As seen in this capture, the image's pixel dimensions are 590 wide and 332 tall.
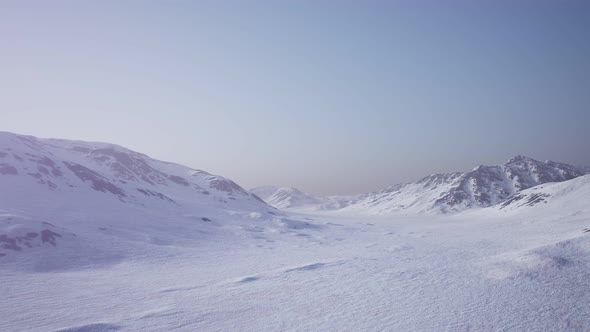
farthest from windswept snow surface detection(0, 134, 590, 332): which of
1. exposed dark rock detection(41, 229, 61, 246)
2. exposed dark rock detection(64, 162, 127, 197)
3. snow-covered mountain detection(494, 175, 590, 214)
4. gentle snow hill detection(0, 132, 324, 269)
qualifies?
snow-covered mountain detection(494, 175, 590, 214)

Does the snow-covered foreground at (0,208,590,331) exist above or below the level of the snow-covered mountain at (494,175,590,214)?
below

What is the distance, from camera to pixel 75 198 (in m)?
72.7

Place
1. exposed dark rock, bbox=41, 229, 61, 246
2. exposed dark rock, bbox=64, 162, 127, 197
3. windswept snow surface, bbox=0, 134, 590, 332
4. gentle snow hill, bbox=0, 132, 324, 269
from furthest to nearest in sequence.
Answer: exposed dark rock, bbox=64, 162, 127, 197 < exposed dark rock, bbox=41, 229, 61, 246 < gentle snow hill, bbox=0, 132, 324, 269 < windswept snow surface, bbox=0, 134, 590, 332

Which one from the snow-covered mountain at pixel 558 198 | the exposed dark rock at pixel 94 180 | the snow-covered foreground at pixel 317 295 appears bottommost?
the snow-covered foreground at pixel 317 295

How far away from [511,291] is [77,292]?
33755 millimetres

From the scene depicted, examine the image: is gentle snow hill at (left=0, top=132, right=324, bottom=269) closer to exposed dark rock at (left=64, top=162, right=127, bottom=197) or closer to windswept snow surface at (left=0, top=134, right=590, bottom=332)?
exposed dark rock at (left=64, top=162, right=127, bottom=197)

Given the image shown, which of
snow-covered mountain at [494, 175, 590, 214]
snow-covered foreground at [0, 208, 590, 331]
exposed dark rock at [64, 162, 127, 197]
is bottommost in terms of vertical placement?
snow-covered foreground at [0, 208, 590, 331]

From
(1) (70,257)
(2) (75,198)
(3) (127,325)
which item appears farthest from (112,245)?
(2) (75,198)

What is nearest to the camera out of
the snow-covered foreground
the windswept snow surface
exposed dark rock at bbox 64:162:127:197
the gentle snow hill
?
the snow-covered foreground

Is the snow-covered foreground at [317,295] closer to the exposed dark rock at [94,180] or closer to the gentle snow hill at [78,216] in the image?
the gentle snow hill at [78,216]

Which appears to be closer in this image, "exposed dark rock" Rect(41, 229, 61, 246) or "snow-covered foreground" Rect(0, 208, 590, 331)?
"snow-covered foreground" Rect(0, 208, 590, 331)

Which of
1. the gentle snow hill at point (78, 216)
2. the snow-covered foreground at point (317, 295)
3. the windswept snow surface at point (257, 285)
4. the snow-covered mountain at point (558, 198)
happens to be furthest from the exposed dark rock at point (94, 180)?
the snow-covered mountain at point (558, 198)

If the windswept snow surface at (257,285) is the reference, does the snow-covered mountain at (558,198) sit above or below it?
above

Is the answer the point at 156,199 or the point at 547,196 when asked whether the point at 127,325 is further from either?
the point at 547,196
